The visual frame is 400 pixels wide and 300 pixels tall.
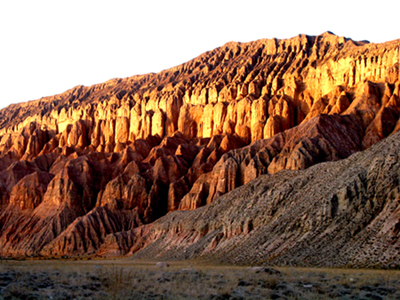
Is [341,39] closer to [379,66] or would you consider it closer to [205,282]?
[379,66]

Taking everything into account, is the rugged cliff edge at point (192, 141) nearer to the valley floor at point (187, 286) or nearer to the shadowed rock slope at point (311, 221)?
the shadowed rock slope at point (311, 221)

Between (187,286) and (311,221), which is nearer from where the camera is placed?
(187,286)

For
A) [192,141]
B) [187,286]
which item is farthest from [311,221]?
[192,141]

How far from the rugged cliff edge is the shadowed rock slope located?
0.88 meters

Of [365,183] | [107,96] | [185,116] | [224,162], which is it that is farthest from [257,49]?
[365,183]

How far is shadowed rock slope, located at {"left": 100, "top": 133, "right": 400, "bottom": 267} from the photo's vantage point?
3822 centimetres

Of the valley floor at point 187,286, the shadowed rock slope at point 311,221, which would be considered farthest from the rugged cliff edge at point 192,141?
the valley floor at point 187,286

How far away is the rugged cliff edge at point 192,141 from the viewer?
87.7 meters

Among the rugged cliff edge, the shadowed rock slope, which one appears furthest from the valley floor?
the rugged cliff edge

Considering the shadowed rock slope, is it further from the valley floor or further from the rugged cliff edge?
the valley floor

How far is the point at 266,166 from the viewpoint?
85.9m

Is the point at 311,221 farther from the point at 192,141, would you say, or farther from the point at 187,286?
the point at 192,141

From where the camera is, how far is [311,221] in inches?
1772

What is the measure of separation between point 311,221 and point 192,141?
261 ft
